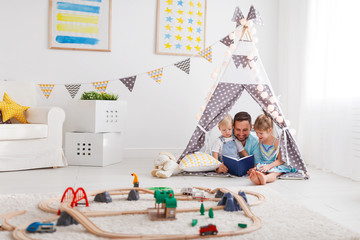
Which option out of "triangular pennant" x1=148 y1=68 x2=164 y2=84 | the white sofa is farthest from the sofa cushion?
"triangular pennant" x1=148 y1=68 x2=164 y2=84

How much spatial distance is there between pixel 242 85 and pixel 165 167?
0.92 metres

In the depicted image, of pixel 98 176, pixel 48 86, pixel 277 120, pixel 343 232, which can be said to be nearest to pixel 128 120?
pixel 48 86

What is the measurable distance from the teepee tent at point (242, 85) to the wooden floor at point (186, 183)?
1.40ft

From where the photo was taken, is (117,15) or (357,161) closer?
(357,161)

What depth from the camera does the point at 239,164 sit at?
2.95m

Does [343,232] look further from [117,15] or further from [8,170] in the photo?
[117,15]

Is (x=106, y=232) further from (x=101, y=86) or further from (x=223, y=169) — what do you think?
(x=101, y=86)

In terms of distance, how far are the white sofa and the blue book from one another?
4.69 ft

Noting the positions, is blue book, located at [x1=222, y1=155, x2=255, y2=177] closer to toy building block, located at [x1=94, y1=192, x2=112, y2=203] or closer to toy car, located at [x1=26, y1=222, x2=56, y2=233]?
toy building block, located at [x1=94, y1=192, x2=112, y2=203]

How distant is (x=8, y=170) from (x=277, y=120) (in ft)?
7.19

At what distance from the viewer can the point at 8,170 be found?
312 centimetres

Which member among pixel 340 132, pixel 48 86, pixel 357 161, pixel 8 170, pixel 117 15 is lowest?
pixel 8 170

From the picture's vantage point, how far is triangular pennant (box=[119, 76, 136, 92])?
3713 mm

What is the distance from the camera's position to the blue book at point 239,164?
2.96 meters
